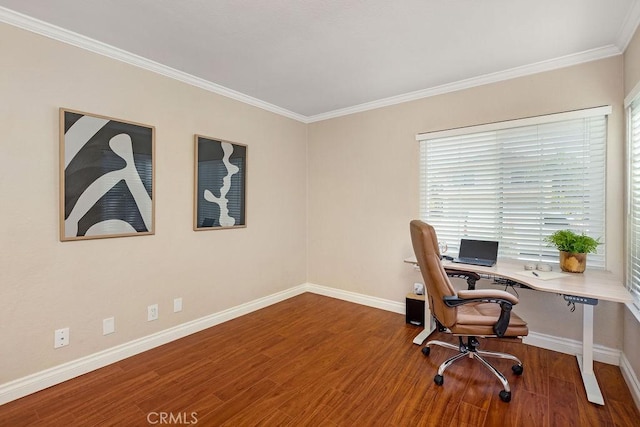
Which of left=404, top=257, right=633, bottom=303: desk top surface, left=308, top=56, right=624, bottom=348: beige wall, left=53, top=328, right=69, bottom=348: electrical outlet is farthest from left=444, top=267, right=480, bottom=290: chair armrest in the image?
left=53, top=328, right=69, bottom=348: electrical outlet

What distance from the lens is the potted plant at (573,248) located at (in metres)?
2.39

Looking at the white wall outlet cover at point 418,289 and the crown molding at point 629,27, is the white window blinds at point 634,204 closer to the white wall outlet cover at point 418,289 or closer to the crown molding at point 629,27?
the crown molding at point 629,27

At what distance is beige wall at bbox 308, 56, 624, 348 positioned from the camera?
8.15 ft

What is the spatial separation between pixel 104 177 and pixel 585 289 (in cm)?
360

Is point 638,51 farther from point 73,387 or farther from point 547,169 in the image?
point 73,387

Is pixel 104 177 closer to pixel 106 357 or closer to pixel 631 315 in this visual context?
pixel 106 357

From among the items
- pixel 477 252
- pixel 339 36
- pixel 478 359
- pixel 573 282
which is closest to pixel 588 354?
pixel 573 282

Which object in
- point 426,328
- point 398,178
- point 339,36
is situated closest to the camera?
point 339,36

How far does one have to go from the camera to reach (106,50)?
2.41 m

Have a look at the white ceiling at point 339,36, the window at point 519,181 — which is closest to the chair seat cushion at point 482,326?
the window at point 519,181

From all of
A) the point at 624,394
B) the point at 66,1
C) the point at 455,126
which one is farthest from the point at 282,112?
the point at 624,394

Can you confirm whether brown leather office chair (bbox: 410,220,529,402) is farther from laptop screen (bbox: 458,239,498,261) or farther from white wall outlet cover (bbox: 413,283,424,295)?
white wall outlet cover (bbox: 413,283,424,295)

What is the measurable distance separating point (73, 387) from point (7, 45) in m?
2.39

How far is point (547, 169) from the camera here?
109 inches
